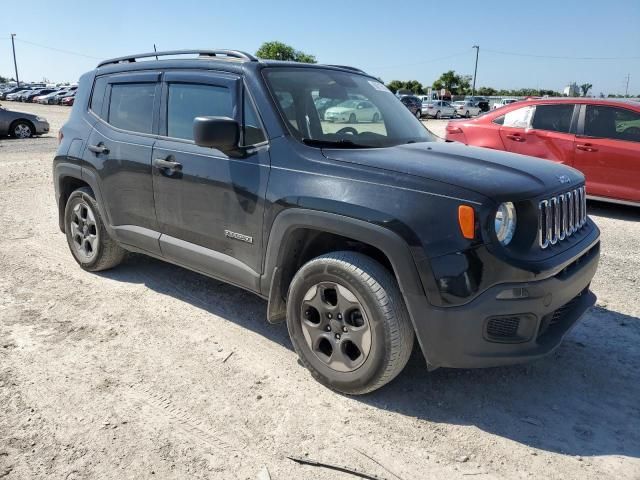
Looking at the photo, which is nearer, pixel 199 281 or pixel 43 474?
pixel 43 474

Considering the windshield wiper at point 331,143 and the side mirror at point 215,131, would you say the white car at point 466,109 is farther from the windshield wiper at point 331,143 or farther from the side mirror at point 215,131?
the side mirror at point 215,131

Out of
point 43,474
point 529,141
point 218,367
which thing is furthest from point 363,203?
point 529,141

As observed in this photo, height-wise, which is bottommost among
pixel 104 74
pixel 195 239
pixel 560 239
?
pixel 195 239

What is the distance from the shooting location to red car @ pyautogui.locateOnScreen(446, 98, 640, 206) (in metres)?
7.33

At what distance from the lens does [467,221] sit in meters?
2.58

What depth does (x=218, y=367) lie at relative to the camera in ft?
11.2

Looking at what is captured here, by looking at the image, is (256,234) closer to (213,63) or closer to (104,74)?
(213,63)

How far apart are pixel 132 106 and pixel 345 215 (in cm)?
244

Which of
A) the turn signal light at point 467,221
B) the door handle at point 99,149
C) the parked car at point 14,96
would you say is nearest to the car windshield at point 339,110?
the turn signal light at point 467,221

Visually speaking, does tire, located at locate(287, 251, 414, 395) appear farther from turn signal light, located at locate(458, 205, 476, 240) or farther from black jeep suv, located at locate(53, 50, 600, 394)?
turn signal light, located at locate(458, 205, 476, 240)

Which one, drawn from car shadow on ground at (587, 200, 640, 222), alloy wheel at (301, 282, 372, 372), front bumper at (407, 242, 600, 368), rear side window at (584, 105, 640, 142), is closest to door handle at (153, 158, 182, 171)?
alloy wheel at (301, 282, 372, 372)

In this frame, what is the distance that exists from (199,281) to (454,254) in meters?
2.89

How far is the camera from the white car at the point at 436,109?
40312 millimetres

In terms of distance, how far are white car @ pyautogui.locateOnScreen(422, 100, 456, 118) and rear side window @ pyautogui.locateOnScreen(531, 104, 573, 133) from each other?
33.2 m
